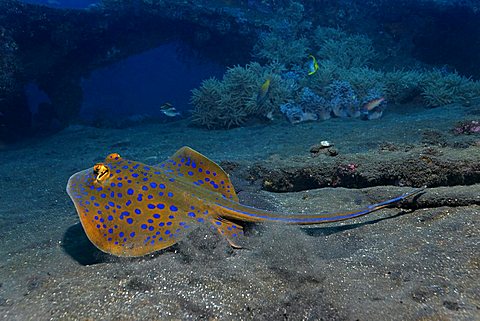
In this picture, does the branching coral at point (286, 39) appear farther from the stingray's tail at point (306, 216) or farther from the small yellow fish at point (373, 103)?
the stingray's tail at point (306, 216)

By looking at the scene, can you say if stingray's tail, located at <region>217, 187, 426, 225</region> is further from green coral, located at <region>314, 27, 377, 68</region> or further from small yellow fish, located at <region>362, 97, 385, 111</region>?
green coral, located at <region>314, 27, 377, 68</region>

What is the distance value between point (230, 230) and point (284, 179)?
1.71m

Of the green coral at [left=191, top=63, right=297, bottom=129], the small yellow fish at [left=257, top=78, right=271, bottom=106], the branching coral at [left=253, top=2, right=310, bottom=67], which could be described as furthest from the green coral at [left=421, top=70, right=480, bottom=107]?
the branching coral at [left=253, top=2, right=310, bottom=67]

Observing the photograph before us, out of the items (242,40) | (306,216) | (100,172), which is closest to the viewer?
(306,216)

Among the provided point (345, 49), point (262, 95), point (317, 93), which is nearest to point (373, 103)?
point (317, 93)

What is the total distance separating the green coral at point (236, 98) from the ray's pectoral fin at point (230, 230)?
23.2 ft

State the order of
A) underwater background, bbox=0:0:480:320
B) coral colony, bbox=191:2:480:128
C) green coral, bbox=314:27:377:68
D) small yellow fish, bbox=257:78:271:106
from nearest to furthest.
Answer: underwater background, bbox=0:0:480:320
coral colony, bbox=191:2:480:128
small yellow fish, bbox=257:78:271:106
green coral, bbox=314:27:377:68

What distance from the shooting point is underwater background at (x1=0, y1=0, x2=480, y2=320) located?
2.12 m

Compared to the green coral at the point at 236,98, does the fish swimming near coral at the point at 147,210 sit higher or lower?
higher

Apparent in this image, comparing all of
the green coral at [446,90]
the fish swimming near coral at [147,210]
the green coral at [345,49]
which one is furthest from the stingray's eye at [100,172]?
the green coral at [345,49]

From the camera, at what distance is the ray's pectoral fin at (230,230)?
2.77m

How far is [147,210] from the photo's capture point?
9.14 ft

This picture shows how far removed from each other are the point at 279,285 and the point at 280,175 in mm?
2225

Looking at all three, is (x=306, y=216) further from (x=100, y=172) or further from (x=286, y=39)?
(x=286, y=39)
